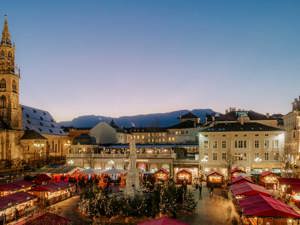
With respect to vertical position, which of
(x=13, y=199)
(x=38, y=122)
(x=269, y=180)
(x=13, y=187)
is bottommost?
(x=269, y=180)

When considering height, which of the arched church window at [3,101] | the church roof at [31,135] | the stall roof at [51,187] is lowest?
the stall roof at [51,187]

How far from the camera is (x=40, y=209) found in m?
28.3

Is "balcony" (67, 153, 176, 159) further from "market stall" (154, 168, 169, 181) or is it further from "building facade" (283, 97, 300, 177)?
"building facade" (283, 97, 300, 177)

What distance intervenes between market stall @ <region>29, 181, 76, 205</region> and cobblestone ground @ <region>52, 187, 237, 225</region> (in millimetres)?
820

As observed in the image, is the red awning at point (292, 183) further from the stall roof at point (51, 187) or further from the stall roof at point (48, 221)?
the stall roof at point (51, 187)

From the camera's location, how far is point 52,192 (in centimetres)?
3334

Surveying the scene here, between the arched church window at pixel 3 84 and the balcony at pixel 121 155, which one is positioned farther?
the arched church window at pixel 3 84

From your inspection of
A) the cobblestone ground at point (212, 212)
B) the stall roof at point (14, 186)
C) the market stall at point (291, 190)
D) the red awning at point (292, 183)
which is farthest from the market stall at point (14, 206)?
the red awning at point (292, 183)

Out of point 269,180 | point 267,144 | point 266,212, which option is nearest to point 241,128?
point 267,144

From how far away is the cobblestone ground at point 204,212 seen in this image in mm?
24844

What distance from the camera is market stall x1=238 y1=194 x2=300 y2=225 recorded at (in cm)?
1806

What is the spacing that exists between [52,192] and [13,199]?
8.09 metres

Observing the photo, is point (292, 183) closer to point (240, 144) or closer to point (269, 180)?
point (269, 180)

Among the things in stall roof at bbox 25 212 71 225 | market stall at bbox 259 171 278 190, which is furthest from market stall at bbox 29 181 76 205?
market stall at bbox 259 171 278 190
